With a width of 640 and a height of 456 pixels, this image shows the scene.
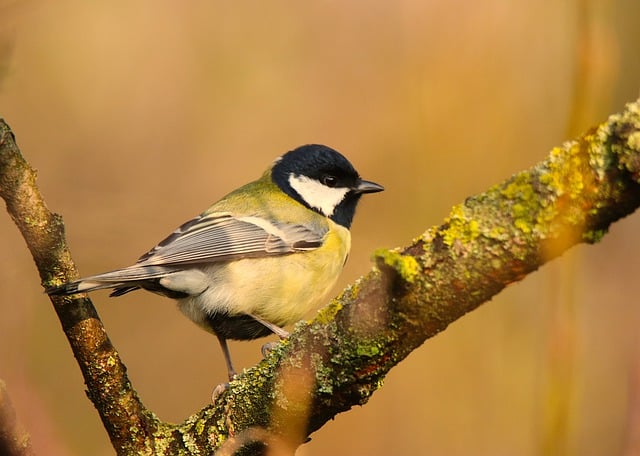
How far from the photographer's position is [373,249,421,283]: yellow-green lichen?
1.52m

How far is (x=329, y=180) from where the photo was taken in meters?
4.22

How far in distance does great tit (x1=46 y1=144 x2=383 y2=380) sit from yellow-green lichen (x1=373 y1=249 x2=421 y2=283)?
1.73 m

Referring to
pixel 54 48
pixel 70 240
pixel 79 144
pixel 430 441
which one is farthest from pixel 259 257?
pixel 54 48

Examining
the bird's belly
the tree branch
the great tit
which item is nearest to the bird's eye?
the great tit

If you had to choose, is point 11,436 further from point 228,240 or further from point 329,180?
point 329,180

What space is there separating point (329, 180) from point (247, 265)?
90cm

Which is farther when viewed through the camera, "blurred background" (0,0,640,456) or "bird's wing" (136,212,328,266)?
"blurred background" (0,0,640,456)

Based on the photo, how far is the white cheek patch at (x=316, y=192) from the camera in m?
4.21

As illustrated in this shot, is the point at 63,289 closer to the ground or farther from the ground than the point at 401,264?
closer to the ground

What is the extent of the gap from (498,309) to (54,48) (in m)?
3.50

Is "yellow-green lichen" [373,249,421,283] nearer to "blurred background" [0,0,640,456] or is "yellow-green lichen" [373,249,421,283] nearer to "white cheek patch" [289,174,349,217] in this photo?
"blurred background" [0,0,640,456]

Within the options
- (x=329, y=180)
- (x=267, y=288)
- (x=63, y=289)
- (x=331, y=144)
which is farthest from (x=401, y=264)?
(x=331, y=144)

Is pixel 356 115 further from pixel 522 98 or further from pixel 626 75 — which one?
pixel 626 75

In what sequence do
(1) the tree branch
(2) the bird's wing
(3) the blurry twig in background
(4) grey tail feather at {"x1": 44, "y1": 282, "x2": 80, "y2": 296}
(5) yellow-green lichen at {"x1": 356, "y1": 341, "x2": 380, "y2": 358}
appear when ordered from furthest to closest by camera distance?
1. (2) the bird's wing
2. (4) grey tail feather at {"x1": 44, "y1": 282, "x2": 80, "y2": 296}
3. (3) the blurry twig in background
4. (5) yellow-green lichen at {"x1": 356, "y1": 341, "x2": 380, "y2": 358}
5. (1) the tree branch
